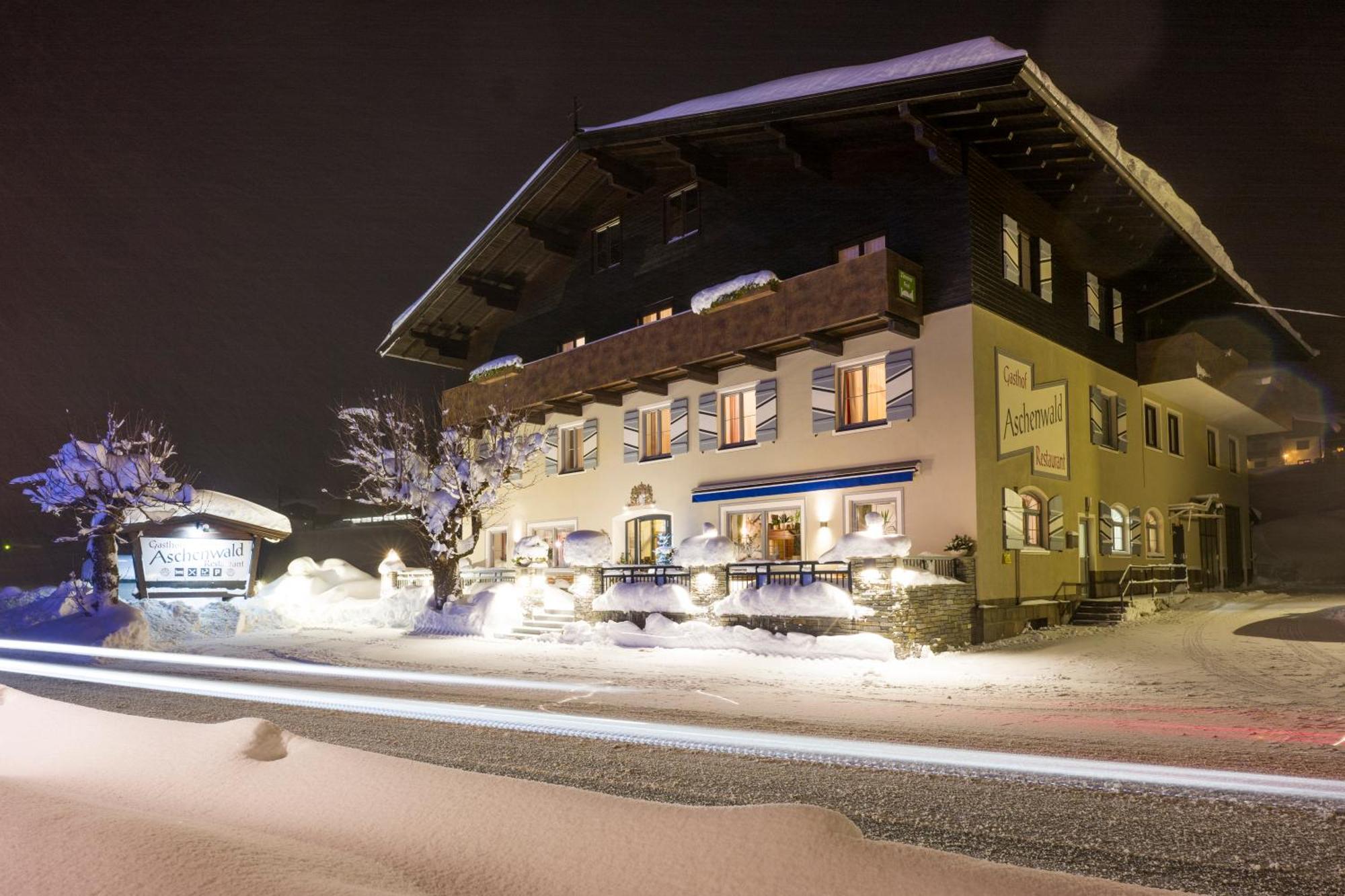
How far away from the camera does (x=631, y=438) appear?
83.0ft

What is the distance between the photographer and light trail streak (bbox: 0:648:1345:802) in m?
6.62

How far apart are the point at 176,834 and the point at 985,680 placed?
11.9 meters

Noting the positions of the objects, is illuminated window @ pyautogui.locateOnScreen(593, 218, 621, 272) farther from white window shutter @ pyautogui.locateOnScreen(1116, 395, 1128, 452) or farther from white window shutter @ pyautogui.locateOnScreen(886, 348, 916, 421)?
white window shutter @ pyautogui.locateOnScreen(1116, 395, 1128, 452)

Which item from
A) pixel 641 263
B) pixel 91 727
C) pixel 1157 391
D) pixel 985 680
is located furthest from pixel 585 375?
pixel 91 727

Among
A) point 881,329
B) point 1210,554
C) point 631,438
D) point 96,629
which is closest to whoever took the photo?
point 96,629

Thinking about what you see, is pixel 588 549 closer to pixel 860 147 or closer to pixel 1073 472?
pixel 860 147

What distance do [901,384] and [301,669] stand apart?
13.0m

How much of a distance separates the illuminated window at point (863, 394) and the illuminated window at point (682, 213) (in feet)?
22.2

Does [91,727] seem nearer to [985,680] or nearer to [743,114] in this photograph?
[985,680]

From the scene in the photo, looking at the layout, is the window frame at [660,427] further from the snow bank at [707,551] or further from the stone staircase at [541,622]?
the stone staircase at [541,622]

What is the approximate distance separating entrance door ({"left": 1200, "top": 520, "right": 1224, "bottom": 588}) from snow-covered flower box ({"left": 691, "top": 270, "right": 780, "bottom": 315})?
1864cm

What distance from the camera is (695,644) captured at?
17859 mm

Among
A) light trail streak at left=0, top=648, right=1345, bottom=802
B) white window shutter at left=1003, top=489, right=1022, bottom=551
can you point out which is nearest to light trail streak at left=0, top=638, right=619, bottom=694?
light trail streak at left=0, top=648, right=1345, bottom=802

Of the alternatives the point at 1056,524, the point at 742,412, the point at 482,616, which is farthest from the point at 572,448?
the point at 1056,524
